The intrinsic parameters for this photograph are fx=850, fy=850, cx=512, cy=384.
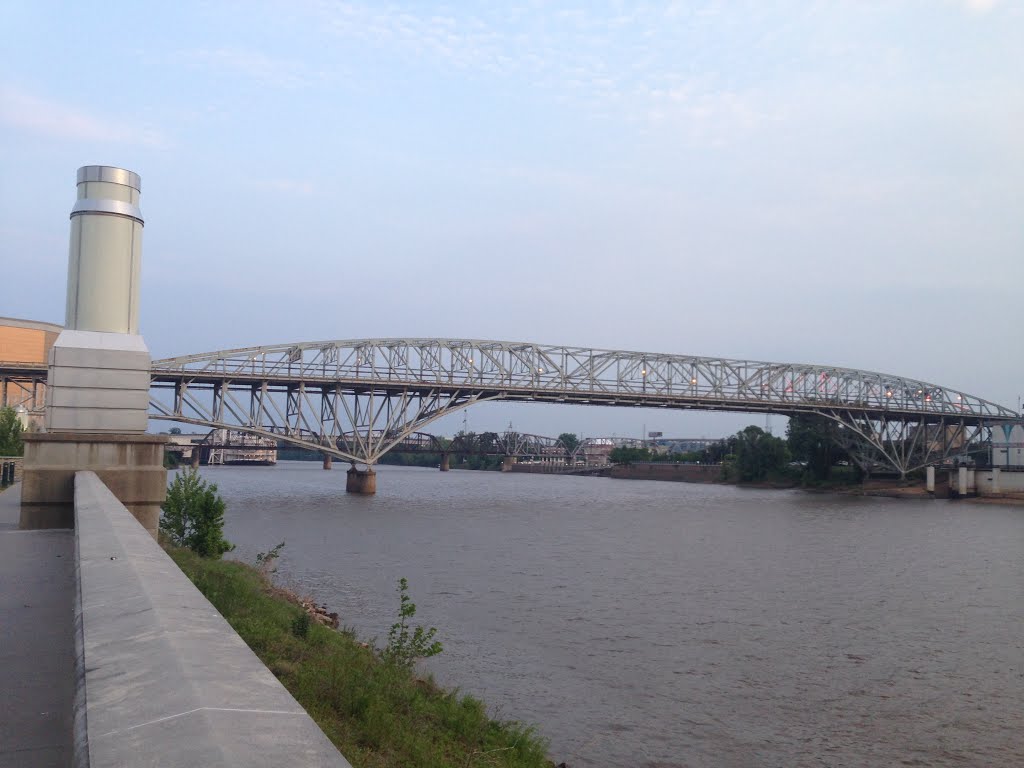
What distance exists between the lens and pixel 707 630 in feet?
56.0

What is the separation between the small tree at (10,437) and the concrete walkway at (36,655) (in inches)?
1117

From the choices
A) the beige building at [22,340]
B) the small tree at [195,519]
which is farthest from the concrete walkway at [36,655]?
the beige building at [22,340]

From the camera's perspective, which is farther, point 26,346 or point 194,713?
point 26,346

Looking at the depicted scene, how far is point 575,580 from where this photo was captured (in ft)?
75.4

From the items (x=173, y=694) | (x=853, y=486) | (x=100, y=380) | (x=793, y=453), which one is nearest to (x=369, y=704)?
(x=173, y=694)

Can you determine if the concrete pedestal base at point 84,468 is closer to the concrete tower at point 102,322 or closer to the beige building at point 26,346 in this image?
the concrete tower at point 102,322

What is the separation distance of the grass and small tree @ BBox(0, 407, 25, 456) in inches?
1033

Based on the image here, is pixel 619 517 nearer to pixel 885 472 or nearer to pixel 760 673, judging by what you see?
pixel 760 673

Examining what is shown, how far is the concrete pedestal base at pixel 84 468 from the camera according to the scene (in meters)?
10.3

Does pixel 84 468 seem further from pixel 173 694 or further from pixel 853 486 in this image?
pixel 853 486

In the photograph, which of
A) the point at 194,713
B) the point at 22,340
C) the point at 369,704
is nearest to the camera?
the point at 194,713

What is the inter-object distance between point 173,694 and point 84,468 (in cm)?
888

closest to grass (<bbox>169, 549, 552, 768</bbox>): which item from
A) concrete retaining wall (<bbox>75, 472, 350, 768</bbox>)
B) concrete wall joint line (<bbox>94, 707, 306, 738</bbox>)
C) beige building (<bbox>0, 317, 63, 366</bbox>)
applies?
concrete retaining wall (<bbox>75, 472, 350, 768</bbox>)

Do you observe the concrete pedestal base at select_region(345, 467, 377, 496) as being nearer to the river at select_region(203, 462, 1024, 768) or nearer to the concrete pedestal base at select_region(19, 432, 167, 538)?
the river at select_region(203, 462, 1024, 768)
